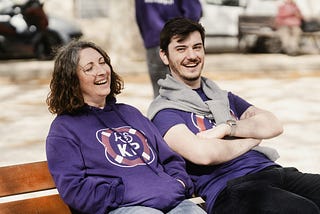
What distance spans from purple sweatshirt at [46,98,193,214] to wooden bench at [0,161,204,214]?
0.68 feet

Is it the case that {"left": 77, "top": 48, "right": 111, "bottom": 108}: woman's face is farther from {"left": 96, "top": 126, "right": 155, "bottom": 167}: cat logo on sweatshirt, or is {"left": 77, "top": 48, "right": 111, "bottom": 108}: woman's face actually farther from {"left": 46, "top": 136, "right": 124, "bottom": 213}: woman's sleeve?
{"left": 46, "top": 136, "right": 124, "bottom": 213}: woman's sleeve

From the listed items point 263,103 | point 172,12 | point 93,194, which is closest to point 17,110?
point 263,103

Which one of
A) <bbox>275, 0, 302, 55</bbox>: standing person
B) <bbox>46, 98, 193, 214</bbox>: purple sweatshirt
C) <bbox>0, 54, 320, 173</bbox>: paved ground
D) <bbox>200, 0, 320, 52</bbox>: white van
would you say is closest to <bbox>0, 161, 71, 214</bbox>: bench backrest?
<bbox>46, 98, 193, 214</bbox>: purple sweatshirt

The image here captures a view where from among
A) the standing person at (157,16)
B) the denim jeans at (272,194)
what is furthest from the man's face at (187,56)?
the standing person at (157,16)

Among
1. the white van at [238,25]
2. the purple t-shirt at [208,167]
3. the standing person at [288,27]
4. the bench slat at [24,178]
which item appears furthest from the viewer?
the standing person at [288,27]

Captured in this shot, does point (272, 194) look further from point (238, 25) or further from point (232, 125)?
point (238, 25)

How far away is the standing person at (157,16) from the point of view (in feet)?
16.9

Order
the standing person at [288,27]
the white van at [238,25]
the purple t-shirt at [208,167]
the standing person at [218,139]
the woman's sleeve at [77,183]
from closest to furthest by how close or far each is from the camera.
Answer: the woman's sleeve at [77,183] → the standing person at [218,139] → the purple t-shirt at [208,167] → the white van at [238,25] → the standing person at [288,27]

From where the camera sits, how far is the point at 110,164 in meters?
2.98

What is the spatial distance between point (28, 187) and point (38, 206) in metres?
0.10

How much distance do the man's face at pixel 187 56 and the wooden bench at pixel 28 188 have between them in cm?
91

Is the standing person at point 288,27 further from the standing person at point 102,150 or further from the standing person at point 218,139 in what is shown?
the standing person at point 102,150

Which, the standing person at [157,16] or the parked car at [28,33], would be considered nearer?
the standing person at [157,16]

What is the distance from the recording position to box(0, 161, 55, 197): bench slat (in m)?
3.02
